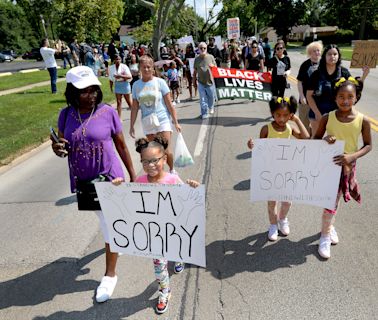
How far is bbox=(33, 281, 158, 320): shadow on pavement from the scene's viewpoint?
112 inches

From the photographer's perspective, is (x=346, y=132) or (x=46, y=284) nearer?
(x=346, y=132)

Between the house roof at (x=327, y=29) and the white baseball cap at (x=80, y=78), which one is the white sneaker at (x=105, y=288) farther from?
the house roof at (x=327, y=29)

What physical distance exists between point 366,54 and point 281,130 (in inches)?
143

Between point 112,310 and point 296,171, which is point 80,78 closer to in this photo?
point 112,310

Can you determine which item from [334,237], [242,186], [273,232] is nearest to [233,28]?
[242,186]

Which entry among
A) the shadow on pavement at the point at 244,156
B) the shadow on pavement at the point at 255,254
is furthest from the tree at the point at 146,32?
the shadow on pavement at the point at 255,254

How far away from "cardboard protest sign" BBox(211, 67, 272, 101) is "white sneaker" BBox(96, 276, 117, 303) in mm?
7640

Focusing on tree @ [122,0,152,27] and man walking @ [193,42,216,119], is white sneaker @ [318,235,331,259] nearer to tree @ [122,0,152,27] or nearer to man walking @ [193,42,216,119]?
man walking @ [193,42,216,119]

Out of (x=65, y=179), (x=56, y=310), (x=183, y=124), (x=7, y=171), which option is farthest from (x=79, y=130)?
(x=183, y=124)

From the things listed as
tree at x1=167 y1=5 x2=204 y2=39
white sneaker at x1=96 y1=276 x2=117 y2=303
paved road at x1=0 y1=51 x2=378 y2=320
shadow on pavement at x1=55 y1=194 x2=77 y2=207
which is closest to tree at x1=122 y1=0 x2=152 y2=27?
tree at x1=167 y1=5 x2=204 y2=39

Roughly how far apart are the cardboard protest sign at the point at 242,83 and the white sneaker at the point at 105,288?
25.1 feet

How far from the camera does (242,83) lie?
10016mm

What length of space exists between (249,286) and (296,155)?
124 centimetres

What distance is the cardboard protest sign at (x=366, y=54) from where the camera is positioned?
6.01 metres
